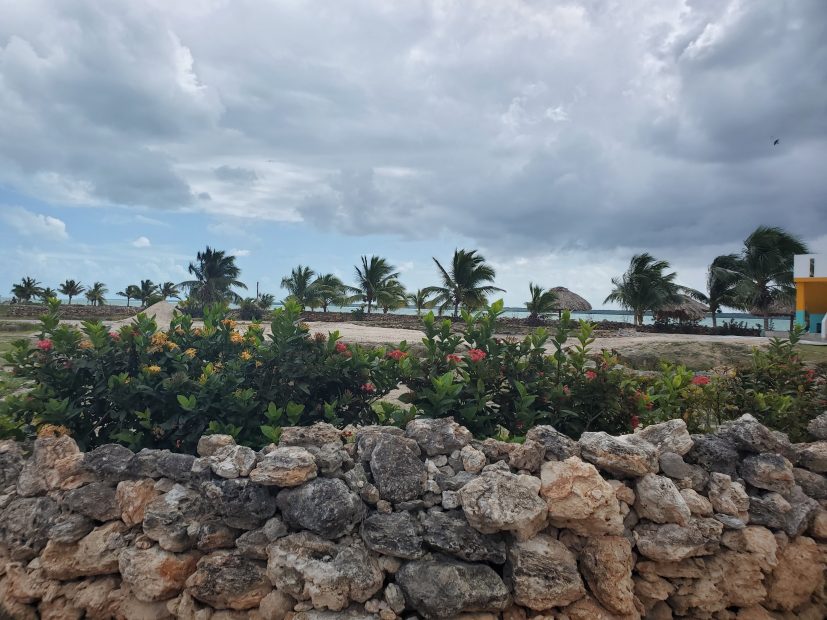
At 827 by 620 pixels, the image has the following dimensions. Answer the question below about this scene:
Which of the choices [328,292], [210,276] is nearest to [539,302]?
[328,292]

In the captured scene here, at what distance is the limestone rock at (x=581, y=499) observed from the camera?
2570 millimetres

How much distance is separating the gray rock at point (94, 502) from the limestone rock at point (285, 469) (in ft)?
3.08

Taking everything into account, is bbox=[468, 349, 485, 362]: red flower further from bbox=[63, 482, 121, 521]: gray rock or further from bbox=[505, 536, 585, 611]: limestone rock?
bbox=[63, 482, 121, 521]: gray rock

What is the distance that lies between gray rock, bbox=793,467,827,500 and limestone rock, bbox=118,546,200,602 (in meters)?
3.50

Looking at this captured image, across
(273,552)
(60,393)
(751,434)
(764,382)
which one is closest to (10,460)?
(60,393)

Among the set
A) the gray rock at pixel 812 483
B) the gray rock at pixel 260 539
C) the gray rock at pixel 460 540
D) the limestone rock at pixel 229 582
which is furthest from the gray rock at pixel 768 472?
the limestone rock at pixel 229 582

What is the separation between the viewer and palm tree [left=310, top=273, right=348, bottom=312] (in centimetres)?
Result: 3738

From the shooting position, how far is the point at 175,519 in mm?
2746

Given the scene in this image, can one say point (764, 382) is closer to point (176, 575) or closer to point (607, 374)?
point (607, 374)

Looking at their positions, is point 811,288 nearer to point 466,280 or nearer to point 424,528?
point 466,280

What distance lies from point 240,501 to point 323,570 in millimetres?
540

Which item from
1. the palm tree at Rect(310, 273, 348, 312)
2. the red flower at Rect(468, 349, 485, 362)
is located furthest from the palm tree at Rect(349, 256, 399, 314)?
the red flower at Rect(468, 349, 485, 362)

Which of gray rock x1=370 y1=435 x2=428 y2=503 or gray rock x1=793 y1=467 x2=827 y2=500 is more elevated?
gray rock x1=370 y1=435 x2=428 y2=503

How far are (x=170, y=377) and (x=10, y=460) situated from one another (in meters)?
1.01
